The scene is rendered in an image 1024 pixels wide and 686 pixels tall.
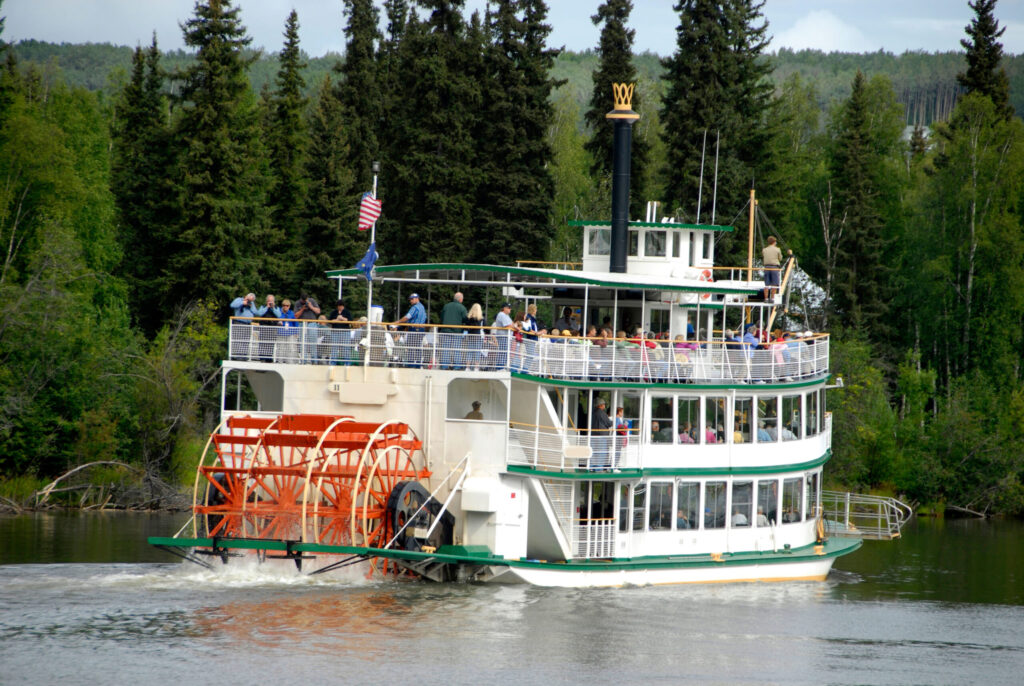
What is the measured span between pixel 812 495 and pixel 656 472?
5214 mm

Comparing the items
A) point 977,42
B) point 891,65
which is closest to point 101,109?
point 977,42

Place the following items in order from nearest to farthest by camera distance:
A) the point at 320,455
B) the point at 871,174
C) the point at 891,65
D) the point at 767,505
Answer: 1. the point at 320,455
2. the point at 767,505
3. the point at 871,174
4. the point at 891,65

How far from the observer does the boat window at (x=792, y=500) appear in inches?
1005

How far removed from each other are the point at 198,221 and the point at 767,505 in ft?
74.2

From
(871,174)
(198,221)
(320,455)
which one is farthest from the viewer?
(871,174)

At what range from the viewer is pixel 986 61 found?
4969cm

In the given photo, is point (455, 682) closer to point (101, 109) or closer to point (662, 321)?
point (662, 321)

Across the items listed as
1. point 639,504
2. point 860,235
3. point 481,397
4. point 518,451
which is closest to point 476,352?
point 481,397

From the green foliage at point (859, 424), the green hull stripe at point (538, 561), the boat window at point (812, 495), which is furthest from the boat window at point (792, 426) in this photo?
the green foliage at point (859, 424)

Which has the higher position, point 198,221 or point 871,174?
point 871,174

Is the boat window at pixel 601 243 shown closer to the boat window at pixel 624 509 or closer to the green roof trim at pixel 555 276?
the green roof trim at pixel 555 276

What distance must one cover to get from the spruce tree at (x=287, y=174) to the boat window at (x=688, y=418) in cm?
2329

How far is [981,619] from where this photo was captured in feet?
77.3

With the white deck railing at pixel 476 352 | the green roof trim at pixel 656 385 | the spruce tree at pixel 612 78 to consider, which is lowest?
the green roof trim at pixel 656 385
